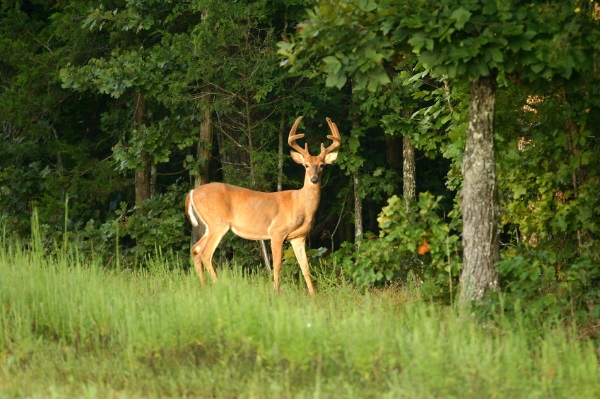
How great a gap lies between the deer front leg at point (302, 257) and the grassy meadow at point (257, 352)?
2.93 metres

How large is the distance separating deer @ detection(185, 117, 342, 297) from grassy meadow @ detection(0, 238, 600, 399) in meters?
3.67

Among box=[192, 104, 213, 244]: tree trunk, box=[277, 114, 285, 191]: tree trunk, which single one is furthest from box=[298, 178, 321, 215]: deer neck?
box=[192, 104, 213, 244]: tree trunk

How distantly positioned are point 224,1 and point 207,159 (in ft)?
7.62

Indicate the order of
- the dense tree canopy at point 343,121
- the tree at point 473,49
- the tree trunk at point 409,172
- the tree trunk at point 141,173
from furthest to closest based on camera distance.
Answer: the tree trunk at point 141,173, the tree trunk at point 409,172, the dense tree canopy at point 343,121, the tree at point 473,49

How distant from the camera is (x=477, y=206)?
884 cm

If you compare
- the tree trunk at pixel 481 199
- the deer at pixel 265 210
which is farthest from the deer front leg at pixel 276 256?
the tree trunk at pixel 481 199

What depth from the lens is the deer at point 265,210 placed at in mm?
12422

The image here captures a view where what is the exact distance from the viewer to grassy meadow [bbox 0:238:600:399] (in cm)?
680

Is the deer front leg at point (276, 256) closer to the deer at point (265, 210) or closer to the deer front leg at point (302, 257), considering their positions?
the deer at point (265, 210)

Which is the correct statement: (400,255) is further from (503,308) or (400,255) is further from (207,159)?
(207,159)

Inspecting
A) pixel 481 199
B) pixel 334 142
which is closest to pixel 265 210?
pixel 334 142

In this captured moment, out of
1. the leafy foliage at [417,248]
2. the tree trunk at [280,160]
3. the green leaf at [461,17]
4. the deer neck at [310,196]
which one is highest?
the green leaf at [461,17]

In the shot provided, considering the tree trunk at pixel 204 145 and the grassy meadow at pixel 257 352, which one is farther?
the tree trunk at pixel 204 145

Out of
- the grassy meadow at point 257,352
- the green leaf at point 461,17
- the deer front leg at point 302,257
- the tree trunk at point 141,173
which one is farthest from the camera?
the tree trunk at point 141,173
